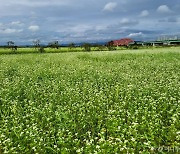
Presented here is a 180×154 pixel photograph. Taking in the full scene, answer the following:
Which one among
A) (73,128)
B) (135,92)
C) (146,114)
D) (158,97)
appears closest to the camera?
(73,128)

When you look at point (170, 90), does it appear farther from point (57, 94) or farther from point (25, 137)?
point (25, 137)

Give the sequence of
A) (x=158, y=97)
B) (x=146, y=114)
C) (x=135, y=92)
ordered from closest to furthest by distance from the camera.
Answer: (x=146, y=114), (x=158, y=97), (x=135, y=92)

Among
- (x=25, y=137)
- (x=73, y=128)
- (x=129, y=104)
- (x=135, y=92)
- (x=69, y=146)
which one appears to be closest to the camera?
(x=69, y=146)

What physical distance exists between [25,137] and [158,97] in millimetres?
6996

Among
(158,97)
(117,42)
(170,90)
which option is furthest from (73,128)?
(117,42)

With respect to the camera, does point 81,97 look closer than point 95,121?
No

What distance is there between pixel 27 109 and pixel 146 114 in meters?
5.14

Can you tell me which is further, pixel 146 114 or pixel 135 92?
pixel 135 92

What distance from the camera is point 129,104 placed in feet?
41.9

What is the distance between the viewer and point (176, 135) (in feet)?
31.1

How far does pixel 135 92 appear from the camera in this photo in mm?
15266

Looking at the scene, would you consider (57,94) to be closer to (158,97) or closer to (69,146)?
(158,97)

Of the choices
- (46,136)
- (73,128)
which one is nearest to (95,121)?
(73,128)

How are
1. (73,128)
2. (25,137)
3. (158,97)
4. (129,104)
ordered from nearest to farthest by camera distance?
(25,137)
(73,128)
(129,104)
(158,97)
